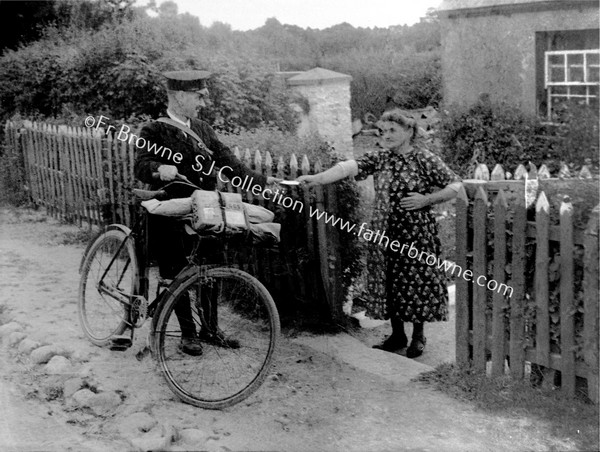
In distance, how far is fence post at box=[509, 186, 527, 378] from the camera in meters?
4.22

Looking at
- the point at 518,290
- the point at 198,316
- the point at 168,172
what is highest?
the point at 168,172

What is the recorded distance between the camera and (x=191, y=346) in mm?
4551

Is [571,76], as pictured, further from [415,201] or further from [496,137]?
[415,201]

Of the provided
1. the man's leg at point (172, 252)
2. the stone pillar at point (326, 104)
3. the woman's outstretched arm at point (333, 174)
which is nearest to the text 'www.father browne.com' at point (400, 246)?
the woman's outstretched arm at point (333, 174)

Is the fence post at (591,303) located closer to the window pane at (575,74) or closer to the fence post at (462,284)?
the fence post at (462,284)

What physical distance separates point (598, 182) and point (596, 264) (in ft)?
1.57

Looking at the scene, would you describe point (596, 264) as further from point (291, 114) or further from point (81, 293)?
point (291, 114)

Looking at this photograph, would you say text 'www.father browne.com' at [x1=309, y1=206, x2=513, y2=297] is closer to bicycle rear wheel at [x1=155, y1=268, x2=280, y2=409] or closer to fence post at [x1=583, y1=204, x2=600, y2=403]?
fence post at [x1=583, y1=204, x2=600, y2=403]

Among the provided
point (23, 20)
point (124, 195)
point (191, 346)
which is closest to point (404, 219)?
point (191, 346)

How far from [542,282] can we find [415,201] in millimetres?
1239

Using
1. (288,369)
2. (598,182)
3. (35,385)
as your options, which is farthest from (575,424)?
(35,385)

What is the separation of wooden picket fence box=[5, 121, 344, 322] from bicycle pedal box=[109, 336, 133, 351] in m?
1.15

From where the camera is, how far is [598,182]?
3.97 metres

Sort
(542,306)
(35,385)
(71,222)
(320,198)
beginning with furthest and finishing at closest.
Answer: (71,222) → (320,198) → (35,385) → (542,306)
